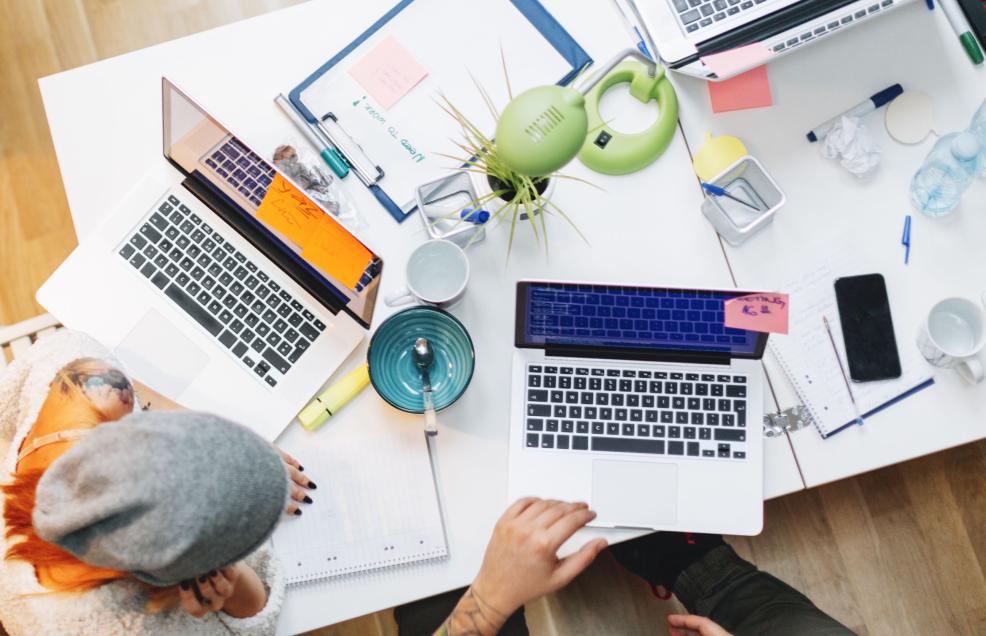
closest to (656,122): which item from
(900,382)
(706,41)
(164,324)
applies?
(706,41)

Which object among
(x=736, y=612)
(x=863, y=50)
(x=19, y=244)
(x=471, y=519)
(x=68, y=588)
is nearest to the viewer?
(x=68, y=588)

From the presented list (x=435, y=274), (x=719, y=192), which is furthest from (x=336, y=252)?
(x=719, y=192)

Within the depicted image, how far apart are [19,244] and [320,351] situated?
1.15 meters

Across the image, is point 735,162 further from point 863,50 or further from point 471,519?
point 471,519

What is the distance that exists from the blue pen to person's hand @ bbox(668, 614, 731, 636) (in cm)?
64

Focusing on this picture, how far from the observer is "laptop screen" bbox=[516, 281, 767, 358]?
103 cm

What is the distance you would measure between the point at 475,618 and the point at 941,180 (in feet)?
3.21

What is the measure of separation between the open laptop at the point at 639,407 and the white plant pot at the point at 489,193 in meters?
0.14

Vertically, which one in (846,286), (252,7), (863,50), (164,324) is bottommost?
(846,286)

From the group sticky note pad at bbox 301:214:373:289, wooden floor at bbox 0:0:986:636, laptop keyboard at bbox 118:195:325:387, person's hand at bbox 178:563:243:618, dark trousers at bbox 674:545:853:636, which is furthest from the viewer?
wooden floor at bbox 0:0:986:636

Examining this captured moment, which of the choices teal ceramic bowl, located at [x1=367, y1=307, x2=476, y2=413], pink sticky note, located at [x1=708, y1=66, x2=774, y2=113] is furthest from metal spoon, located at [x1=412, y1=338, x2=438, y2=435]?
pink sticky note, located at [x1=708, y1=66, x2=774, y2=113]

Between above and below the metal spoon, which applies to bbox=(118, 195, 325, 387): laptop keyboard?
above

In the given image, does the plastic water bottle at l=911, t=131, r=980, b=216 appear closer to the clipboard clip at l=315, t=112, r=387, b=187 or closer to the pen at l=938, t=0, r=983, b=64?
the pen at l=938, t=0, r=983, b=64

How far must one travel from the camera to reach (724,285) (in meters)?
1.12
